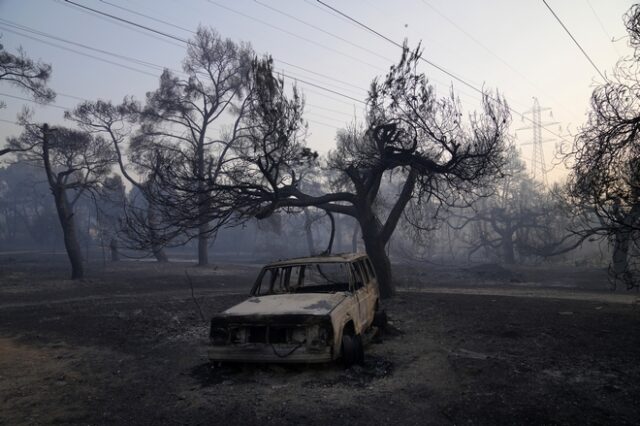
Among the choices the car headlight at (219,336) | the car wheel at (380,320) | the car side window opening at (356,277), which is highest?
the car side window opening at (356,277)

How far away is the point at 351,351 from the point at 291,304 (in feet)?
3.75

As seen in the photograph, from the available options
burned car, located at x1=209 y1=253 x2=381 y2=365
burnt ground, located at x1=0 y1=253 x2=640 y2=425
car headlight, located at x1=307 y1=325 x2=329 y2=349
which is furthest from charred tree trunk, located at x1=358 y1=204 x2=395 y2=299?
car headlight, located at x1=307 y1=325 x2=329 y2=349

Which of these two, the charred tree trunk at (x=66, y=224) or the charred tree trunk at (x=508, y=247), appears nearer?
the charred tree trunk at (x=66, y=224)

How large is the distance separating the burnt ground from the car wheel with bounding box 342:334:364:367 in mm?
145

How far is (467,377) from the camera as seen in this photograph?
19.3ft

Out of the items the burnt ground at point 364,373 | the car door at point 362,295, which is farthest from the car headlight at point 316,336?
the car door at point 362,295

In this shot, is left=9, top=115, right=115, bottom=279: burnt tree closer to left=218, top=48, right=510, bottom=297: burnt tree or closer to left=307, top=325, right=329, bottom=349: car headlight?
left=218, top=48, right=510, bottom=297: burnt tree

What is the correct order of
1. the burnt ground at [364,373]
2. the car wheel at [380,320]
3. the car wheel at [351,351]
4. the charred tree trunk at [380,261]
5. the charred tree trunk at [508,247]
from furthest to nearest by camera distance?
the charred tree trunk at [508,247]
the charred tree trunk at [380,261]
the car wheel at [380,320]
the car wheel at [351,351]
the burnt ground at [364,373]

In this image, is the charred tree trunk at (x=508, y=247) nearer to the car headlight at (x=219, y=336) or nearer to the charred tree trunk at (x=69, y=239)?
the charred tree trunk at (x=69, y=239)

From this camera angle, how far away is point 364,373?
19.9 ft

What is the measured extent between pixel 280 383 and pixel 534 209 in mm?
35437

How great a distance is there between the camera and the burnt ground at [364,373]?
483cm

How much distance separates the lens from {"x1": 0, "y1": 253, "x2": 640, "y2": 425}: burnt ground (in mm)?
4828

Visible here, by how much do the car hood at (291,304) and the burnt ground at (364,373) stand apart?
87 centimetres
